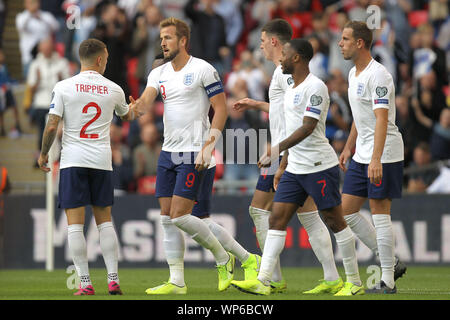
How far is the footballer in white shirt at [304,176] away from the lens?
8.38 metres

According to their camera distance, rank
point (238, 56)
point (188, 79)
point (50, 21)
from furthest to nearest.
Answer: point (238, 56) < point (50, 21) < point (188, 79)

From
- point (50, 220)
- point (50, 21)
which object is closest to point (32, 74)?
point (50, 21)

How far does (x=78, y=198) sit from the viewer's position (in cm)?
880

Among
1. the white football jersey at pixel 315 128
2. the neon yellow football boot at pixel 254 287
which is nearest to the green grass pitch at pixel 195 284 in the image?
the neon yellow football boot at pixel 254 287

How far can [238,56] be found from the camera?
18047 mm

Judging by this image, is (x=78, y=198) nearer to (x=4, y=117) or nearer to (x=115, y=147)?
(x=115, y=147)

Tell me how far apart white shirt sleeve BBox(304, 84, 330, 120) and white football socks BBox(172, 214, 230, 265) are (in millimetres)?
1487

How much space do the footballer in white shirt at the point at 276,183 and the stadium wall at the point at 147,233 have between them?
4.55m

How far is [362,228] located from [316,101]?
1556mm

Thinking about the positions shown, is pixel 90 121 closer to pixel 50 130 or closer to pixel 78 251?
pixel 50 130

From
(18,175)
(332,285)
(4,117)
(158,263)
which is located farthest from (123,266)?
(332,285)

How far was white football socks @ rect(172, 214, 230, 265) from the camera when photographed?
29.0 feet

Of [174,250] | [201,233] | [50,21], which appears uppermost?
[50,21]

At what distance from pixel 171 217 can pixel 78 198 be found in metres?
0.87
